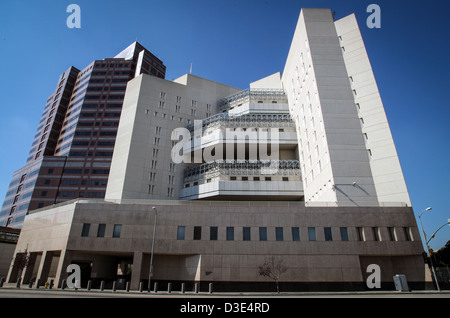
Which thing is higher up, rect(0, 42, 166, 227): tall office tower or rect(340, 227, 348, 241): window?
rect(0, 42, 166, 227): tall office tower

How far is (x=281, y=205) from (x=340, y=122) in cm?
1626

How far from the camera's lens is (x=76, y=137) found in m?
95.2

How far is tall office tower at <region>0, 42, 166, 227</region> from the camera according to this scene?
87.2 metres

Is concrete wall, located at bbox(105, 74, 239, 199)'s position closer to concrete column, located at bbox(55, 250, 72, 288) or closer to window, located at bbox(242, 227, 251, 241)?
concrete column, located at bbox(55, 250, 72, 288)

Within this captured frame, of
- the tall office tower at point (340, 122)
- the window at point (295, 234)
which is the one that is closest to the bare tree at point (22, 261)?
the window at point (295, 234)

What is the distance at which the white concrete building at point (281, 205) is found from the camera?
103ft

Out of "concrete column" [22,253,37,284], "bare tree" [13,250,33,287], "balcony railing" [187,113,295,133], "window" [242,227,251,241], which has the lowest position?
"concrete column" [22,253,37,284]

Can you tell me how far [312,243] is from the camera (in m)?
31.7

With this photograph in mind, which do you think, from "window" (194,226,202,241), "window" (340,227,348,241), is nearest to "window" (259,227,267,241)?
"window" (194,226,202,241)

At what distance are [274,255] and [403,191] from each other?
18872mm

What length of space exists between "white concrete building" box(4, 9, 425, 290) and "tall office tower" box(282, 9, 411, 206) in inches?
6.7

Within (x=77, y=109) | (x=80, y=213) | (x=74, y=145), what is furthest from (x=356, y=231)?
(x=77, y=109)

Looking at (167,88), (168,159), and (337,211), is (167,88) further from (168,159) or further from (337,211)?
(337,211)

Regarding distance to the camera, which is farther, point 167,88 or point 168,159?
point 167,88
